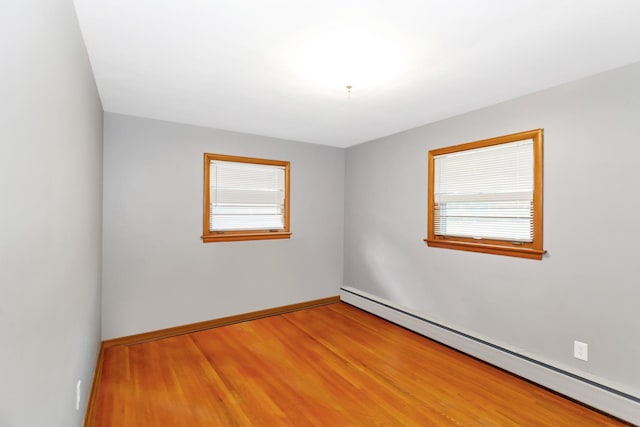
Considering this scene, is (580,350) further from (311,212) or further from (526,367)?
(311,212)

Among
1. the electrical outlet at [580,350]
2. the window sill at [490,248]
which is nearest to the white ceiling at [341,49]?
the window sill at [490,248]

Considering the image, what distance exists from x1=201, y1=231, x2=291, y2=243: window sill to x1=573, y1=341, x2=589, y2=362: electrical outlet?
10.1 feet

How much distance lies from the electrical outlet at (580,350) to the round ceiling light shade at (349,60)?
2435mm

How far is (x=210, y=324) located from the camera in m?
3.62

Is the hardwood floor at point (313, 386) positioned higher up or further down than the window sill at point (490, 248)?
further down

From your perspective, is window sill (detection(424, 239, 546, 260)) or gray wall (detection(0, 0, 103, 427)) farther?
window sill (detection(424, 239, 546, 260))

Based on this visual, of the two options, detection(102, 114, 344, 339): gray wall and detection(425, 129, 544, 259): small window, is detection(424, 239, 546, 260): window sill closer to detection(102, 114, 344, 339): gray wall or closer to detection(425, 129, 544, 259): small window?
detection(425, 129, 544, 259): small window

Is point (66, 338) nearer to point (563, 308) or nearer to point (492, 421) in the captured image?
point (492, 421)

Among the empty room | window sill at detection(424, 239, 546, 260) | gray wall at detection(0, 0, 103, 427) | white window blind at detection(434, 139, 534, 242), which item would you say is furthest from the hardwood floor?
white window blind at detection(434, 139, 534, 242)

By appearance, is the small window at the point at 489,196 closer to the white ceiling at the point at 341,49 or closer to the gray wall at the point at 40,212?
the white ceiling at the point at 341,49

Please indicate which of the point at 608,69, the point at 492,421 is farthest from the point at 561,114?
the point at 492,421

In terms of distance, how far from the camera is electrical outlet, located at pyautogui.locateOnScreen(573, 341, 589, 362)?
7.47ft

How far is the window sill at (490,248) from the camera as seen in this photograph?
2.56 m

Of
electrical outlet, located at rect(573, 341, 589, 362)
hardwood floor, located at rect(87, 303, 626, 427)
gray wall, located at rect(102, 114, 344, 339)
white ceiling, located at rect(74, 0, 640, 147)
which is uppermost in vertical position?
white ceiling, located at rect(74, 0, 640, 147)
